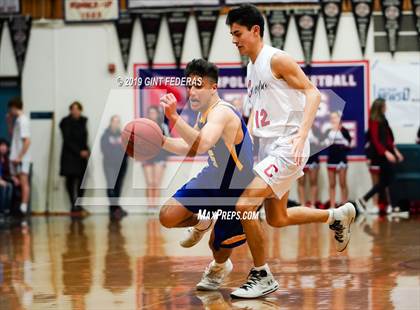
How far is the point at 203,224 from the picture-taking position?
7.67m

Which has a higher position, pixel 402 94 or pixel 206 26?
pixel 206 26

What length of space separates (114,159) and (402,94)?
571cm

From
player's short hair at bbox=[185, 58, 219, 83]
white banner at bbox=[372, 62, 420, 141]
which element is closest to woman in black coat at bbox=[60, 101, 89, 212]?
white banner at bbox=[372, 62, 420, 141]

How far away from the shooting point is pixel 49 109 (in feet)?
60.0

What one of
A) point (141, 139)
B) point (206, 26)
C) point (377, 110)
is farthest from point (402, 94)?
point (141, 139)

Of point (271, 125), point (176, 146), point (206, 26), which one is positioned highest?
point (206, 26)

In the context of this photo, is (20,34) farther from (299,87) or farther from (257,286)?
(257,286)

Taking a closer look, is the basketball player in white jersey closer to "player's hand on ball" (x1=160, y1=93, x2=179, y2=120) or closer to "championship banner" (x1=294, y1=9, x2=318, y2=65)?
"player's hand on ball" (x1=160, y1=93, x2=179, y2=120)

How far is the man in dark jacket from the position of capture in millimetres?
17219

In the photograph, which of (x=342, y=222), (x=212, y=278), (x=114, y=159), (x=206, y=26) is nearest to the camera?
(x=212, y=278)

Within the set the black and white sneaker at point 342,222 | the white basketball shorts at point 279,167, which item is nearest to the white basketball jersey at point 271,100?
the white basketball shorts at point 279,167

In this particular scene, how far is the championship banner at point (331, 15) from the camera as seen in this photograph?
17.2 metres

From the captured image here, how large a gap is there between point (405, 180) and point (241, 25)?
9.95 meters

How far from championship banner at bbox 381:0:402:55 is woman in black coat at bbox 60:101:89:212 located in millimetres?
6169
